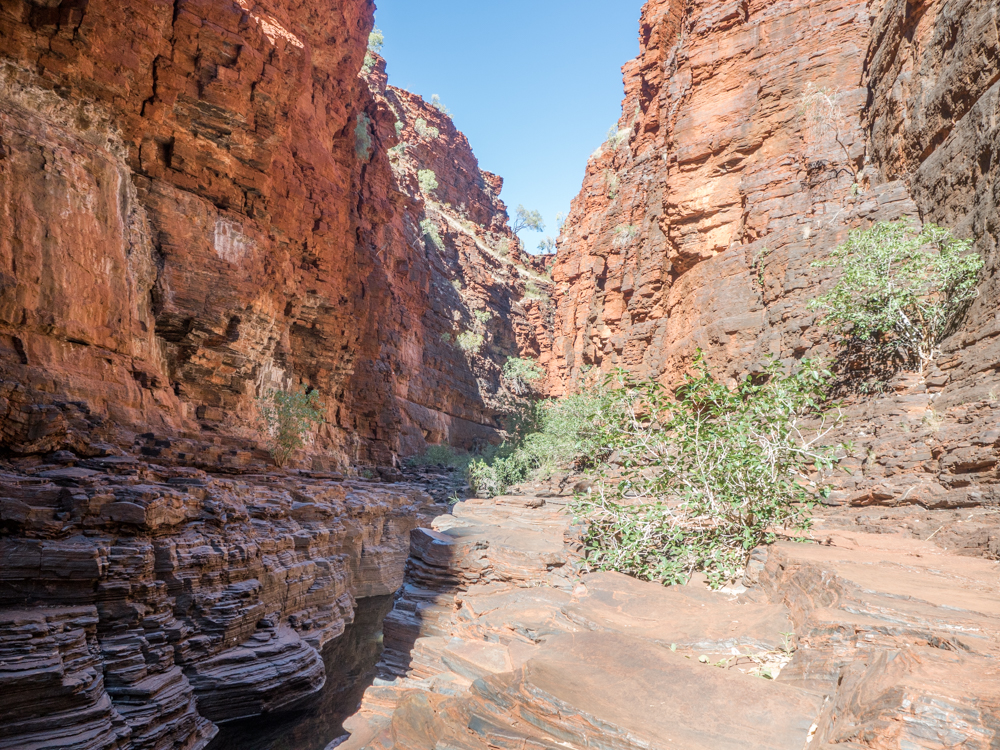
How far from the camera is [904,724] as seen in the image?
2.10m

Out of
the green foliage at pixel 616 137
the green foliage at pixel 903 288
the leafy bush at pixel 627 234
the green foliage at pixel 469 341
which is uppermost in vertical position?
the green foliage at pixel 616 137

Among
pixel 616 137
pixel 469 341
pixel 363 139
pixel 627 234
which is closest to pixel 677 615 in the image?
pixel 627 234

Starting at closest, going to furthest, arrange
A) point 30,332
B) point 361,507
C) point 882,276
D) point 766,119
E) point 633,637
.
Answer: point 633,637, point 30,332, point 882,276, point 361,507, point 766,119

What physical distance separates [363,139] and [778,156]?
16.6m

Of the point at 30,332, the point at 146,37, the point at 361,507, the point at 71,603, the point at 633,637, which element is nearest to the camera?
the point at 633,637

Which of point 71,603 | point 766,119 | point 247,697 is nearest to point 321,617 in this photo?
point 247,697

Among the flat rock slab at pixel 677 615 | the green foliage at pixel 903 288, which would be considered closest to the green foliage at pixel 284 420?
the flat rock slab at pixel 677 615

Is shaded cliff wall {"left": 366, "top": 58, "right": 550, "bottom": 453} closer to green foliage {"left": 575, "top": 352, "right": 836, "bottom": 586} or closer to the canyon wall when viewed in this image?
the canyon wall

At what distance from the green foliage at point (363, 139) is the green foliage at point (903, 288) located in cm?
1892

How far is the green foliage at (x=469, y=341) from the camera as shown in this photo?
34.7 metres

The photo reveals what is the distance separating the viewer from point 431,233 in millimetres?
35500

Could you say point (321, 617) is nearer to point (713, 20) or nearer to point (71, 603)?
point (71, 603)

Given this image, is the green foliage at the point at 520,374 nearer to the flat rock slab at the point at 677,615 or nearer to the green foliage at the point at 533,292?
the green foliage at the point at 533,292

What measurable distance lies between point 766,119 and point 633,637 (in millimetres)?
16339
